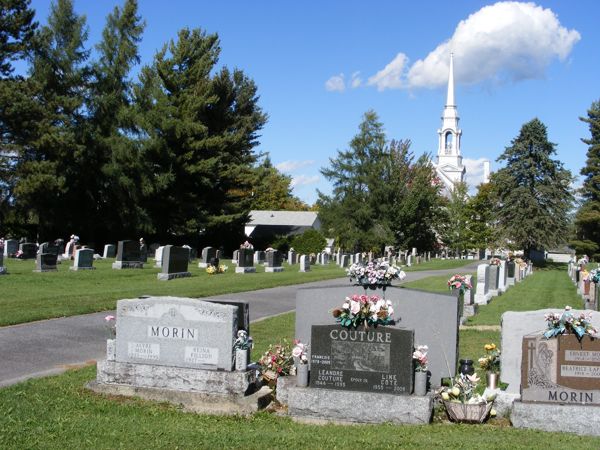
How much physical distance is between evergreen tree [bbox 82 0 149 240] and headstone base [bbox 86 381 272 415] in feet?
136

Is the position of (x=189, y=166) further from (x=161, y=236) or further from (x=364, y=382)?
(x=364, y=382)

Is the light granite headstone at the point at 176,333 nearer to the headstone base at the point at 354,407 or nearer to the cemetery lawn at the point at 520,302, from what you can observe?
the headstone base at the point at 354,407

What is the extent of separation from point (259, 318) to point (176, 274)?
11608mm

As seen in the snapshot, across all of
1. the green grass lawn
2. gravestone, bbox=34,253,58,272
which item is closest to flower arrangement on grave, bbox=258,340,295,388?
the green grass lawn

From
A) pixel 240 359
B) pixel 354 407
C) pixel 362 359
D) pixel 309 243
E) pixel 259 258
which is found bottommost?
pixel 354 407

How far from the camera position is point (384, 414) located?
7.89m

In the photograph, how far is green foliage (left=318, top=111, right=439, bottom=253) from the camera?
64.2 m

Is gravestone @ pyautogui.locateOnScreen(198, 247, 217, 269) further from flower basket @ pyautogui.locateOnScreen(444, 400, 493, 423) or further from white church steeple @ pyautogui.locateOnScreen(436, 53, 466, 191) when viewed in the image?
white church steeple @ pyautogui.locateOnScreen(436, 53, 466, 191)

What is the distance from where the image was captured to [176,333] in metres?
8.73

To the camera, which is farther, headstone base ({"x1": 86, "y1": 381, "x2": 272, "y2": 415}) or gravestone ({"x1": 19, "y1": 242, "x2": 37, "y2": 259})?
gravestone ({"x1": 19, "y1": 242, "x2": 37, "y2": 259})

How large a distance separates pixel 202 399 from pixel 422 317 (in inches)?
130

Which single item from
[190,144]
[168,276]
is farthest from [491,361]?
[190,144]

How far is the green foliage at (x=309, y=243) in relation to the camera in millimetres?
63594

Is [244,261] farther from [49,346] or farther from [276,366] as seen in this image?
[276,366]
